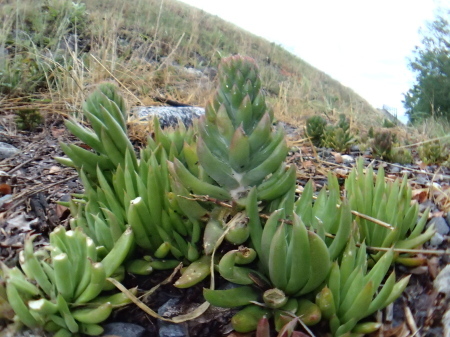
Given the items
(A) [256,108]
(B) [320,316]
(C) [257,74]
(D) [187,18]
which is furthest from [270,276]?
(D) [187,18]

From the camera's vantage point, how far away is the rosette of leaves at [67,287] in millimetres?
1424

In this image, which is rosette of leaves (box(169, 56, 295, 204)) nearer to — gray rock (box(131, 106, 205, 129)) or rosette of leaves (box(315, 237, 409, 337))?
rosette of leaves (box(315, 237, 409, 337))

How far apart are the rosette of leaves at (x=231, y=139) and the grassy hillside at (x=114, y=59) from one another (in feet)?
8.10

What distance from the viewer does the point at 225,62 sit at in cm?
152

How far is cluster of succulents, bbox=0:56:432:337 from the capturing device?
Answer: 141cm

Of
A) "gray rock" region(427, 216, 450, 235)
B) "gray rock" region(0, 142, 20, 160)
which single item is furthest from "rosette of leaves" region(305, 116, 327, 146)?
"gray rock" region(0, 142, 20, 160)

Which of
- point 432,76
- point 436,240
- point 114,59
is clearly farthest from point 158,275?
point 432,76

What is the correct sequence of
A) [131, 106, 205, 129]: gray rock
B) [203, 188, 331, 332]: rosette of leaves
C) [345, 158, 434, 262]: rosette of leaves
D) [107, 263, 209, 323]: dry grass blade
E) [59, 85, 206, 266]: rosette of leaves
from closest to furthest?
[203, 188, 331, 332]: rosette of leaves → [107, 263, 209, 323]: dry grass blade → [59, 85, 206, 266]: rosette of leaves → [345, 158, 434, 262]: rosette of leaves → [131, 106, 205, 129]: gray rock

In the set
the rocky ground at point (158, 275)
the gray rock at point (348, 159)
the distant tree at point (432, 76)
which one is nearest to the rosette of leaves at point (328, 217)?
the rocky ground at point (158, 275)

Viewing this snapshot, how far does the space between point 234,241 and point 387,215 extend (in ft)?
2.35

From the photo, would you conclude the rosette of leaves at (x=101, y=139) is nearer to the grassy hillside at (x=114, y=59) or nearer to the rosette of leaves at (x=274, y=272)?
the rosette of leaves at (x=274, y=272)

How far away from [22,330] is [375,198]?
1441 mm

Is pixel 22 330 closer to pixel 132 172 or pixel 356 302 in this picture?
pixel 132 172

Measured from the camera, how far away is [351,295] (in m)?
1.42
